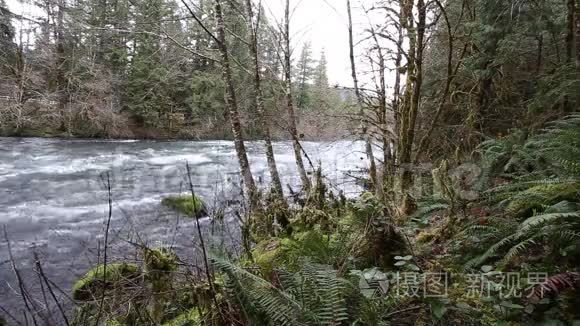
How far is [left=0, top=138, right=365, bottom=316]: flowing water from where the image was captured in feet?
20.4

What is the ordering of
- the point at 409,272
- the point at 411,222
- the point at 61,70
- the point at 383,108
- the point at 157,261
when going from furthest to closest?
the point at 61,70
the point at 383,108
the point at 411,222
the point at 157,261
the point at 409,272

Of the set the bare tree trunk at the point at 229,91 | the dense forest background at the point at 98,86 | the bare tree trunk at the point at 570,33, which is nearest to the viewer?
the bare tree trunk at the point at 570,33

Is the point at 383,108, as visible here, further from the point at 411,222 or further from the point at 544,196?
the point at 544,196

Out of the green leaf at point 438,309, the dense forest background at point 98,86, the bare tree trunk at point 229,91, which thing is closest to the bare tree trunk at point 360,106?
the bare tree trunk at point 229,91

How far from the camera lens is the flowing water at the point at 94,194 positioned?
6215mm

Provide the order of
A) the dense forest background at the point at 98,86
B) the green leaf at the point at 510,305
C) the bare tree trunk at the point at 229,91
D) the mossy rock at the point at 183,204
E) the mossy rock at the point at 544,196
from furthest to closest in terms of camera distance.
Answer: the dense forest background at the point at 98,86, the mossy rock at the point at 183,204, the bare tree trunk at the point at 229,91, the mossy rock at the point at 544,196, the green leaf at the point at 510,305

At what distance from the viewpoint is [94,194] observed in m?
10.3

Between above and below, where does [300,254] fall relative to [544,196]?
below

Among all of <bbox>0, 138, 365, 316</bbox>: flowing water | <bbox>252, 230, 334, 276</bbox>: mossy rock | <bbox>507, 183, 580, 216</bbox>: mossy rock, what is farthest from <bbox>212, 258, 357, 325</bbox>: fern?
<bbox>507, 183, 580, 216</bbox>: mossy rock

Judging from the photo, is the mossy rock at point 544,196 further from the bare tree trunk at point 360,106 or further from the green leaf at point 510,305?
the bare tree trunk at point 360,106

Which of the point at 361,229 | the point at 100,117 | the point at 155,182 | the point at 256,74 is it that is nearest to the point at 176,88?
the point at 100,117

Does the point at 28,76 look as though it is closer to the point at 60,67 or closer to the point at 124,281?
the point at 60,67

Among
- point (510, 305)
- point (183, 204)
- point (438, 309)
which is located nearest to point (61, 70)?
point (183, 204)

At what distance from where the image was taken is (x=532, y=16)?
6473 mm
